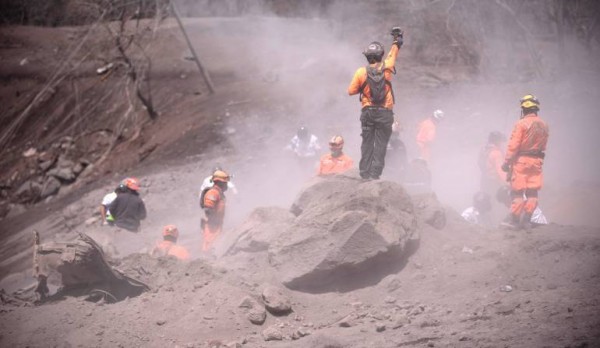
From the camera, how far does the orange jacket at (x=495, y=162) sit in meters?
8.26

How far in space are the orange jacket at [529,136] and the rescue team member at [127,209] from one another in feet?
18.0

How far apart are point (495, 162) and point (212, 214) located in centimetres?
435

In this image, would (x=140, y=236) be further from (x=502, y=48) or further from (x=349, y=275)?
(x=502, y=48)

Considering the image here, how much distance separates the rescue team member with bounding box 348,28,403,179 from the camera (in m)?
5.91

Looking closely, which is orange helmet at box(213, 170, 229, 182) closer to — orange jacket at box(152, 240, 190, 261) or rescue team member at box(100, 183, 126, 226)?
orange jacket at box(152, 240, 190, 261)

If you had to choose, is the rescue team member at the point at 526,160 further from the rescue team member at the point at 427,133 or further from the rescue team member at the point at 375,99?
the rescue team member at the point at 427,133

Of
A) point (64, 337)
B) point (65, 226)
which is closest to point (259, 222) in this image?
point (64, 337)

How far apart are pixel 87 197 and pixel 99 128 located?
19.8 ft

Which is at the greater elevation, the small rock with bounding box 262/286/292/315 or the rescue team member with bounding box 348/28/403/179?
the rescue team member with bounding box 348/28/403/179

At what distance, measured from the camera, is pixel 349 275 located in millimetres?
5461

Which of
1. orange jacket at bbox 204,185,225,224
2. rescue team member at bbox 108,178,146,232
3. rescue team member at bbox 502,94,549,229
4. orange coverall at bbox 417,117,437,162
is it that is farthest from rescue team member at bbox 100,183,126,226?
rescue team member at bbox 502,94,549,229

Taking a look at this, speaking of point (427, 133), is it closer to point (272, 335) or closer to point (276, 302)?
point (276, 302)

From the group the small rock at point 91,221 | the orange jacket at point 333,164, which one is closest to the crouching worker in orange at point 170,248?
the orange jacket at point 333,164

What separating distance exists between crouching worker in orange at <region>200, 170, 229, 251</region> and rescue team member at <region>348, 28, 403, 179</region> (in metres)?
2.01
